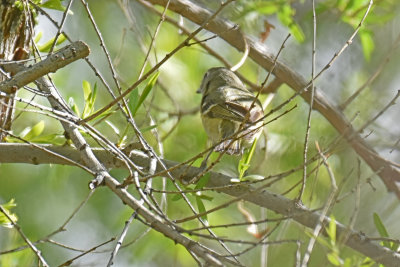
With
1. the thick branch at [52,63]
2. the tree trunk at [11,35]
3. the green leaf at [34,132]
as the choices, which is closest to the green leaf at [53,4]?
the tree trunk at [11,35]

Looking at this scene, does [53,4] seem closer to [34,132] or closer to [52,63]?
[34,132]

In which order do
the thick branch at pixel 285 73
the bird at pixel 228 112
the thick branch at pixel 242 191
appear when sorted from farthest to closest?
the bird at pixel 228 112
the thick branch at pixel 285 73
the thick branch at pixel 242 191

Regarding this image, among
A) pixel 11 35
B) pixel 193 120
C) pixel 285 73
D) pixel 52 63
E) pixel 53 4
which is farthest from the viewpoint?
pixel 193 120

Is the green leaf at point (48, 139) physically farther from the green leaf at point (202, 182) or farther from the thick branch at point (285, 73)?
the thick branch at point (285, 73)

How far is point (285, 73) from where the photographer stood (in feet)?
13.0

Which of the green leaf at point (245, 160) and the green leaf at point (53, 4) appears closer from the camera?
the green leaf at point (245, 160)

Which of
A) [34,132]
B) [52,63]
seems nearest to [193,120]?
[34,132]

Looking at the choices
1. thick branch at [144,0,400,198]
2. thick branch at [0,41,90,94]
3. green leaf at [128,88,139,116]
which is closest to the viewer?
thick branch at [0,41,90,94]

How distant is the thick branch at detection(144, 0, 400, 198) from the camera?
12.4 feet

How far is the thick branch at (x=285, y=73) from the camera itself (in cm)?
378

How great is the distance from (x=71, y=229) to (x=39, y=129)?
9.65 feet

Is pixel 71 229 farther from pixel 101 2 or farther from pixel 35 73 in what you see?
pixel 35 73

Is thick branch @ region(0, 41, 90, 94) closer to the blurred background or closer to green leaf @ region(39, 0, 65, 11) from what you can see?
green leaf @ region(39, 0, 65, 11)

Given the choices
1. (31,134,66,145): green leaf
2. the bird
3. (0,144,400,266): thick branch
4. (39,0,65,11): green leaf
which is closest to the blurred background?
the bird
